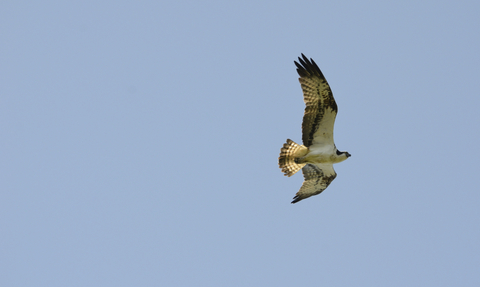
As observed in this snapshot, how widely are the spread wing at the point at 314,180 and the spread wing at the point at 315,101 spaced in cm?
133

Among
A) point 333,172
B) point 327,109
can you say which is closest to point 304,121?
point 327,109

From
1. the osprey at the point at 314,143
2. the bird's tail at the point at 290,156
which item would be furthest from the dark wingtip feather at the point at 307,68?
the bird's tail at the point at 290,156

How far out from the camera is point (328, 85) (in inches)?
433

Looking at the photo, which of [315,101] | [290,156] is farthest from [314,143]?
[315,101]

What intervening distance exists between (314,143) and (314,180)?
135 centimetres

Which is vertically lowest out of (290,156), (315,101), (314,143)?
(290,156)

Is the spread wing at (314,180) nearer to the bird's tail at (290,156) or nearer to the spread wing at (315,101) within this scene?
the bird's tail at (290,156)

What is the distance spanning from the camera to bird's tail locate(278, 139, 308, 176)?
12312 mm

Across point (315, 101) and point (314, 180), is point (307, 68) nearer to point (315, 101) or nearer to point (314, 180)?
point (315, 101)

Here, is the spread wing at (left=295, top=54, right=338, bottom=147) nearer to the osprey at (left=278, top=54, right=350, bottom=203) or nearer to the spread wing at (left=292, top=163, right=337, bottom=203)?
the osprey at (left=278, top=54, right=350, bottom=203)

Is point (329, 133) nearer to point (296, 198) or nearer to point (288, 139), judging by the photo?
point (288, 139)

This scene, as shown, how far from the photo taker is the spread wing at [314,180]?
1280cm

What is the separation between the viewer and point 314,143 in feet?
39.6

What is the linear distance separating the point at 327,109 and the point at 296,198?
284 cm
